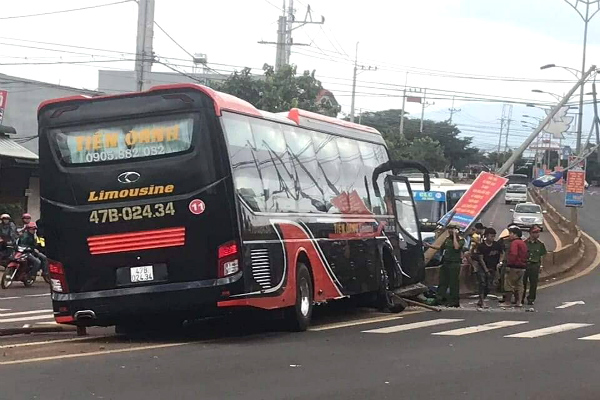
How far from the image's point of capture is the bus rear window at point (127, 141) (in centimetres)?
1305

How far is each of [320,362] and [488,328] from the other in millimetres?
Answer: 5843

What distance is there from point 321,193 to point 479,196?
750cm

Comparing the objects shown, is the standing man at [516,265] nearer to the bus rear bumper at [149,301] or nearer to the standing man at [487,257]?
the standing man at [487,257]

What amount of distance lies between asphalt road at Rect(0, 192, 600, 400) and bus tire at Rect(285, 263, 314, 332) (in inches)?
10.1

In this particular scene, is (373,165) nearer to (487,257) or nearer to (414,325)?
(414,325)

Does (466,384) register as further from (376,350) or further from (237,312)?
(237,312)

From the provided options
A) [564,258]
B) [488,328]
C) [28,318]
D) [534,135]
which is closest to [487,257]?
[488,328]

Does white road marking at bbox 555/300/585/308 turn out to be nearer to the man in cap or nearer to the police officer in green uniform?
the man in cap

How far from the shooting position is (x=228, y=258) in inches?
514

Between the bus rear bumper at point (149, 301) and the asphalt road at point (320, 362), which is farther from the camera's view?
the bus rear bumper at point (149, 301)

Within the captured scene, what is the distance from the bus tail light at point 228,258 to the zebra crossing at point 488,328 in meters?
2.97

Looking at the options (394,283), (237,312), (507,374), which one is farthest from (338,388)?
(394,283)

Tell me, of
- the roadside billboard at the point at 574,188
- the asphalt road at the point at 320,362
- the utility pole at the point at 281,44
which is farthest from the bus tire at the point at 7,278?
the utility pole at the point at 281,44

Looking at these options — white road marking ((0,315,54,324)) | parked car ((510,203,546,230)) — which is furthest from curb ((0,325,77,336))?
parked car ((510,203,546,230))
